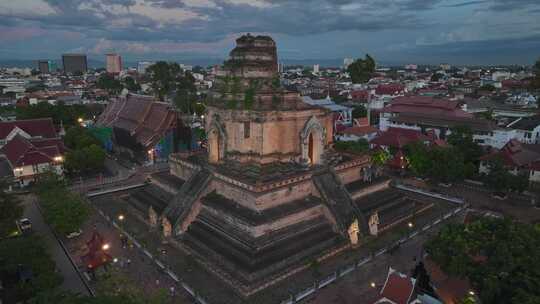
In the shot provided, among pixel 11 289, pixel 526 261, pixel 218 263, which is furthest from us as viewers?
pixel 218 263

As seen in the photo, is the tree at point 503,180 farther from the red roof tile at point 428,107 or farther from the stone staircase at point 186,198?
the stone staircase at point 186,198

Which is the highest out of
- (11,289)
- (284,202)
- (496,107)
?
(496,107)

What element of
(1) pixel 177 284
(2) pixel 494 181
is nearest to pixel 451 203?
(2) pixel 494 181

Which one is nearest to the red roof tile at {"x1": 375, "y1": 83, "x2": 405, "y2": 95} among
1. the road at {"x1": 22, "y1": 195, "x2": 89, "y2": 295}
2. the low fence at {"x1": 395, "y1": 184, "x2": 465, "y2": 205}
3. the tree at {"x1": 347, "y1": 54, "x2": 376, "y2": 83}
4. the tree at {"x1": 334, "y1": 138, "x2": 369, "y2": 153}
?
the tree at {"x1": 347, "y1": 54, "x2": 376, "y2": 83}

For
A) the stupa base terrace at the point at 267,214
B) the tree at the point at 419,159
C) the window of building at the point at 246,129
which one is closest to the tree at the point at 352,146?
the tree at the point at 419,159

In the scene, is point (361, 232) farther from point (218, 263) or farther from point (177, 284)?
point (177, 284)

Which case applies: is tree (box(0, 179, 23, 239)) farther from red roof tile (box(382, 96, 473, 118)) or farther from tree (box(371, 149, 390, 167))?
red roof tile (box(382, 96, 473, 118))
